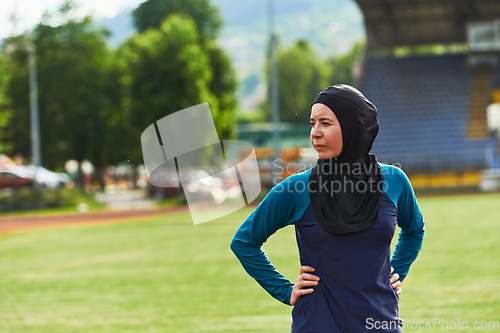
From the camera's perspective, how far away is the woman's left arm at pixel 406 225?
89.2 inches

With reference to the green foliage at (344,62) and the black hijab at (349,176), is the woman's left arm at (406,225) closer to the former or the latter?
the black hijab at (349,176)

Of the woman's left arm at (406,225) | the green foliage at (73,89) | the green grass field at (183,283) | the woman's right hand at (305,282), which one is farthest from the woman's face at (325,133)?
the green foliage at (73,89)

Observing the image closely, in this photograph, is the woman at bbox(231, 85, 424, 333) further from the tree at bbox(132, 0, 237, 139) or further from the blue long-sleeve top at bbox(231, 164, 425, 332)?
the tree at bbox(132, 0, 237, 139)

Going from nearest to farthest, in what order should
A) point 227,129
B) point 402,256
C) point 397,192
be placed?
point 397,192, point 402,256, point 227,129

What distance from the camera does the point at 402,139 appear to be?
1145 inches

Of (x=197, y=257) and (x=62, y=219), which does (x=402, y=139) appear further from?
(x=197, y=257)

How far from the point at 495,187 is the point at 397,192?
80.1 ft

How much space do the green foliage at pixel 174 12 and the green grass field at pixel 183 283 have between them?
28572 millimetres

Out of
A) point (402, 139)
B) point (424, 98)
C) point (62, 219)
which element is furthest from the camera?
point (424, 98)

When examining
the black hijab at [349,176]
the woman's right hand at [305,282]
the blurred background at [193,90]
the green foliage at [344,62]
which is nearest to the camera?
the black hijab at [349,176]

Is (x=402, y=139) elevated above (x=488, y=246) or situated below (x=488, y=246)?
above

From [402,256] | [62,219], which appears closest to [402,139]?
[62,219]

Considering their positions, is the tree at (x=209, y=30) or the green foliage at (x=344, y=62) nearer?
the tree at (x=209, y=30)

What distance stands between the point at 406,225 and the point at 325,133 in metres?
0.61
